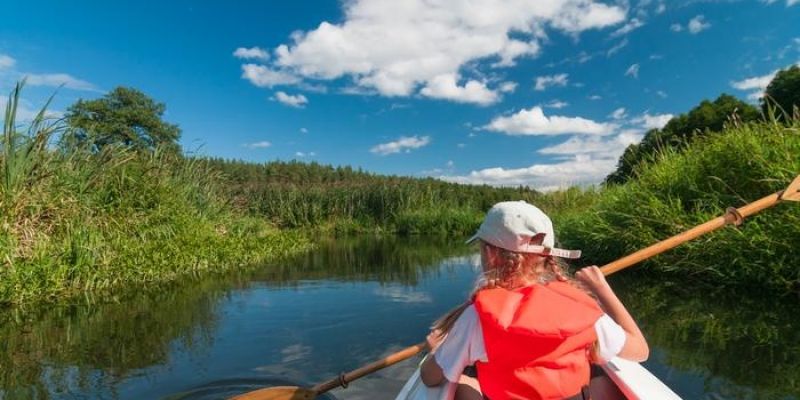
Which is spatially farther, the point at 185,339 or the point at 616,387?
the point at 185,339

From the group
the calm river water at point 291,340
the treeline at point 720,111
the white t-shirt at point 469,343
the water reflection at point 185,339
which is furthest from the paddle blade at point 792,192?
the treeline at point 720,111

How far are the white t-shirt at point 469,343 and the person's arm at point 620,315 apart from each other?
0.06m

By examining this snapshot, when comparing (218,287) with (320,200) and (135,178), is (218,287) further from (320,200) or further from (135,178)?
(320,200)

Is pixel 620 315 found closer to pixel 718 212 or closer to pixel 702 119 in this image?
pixel 718 212

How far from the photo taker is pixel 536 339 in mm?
1771

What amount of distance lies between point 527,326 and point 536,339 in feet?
0.22

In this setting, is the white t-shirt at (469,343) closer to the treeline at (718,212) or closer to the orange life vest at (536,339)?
the orange life vest at (536,339)

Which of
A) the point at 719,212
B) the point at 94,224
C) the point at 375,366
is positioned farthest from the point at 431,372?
the point at 94,224

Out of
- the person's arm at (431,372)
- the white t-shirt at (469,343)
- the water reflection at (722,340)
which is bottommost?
the water reflection at (722,340)

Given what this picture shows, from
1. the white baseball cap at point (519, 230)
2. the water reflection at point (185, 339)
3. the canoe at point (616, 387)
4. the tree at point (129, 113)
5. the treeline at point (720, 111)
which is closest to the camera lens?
the white baseball cap at point (519, 230)

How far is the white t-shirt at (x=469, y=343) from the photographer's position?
191 centimetres

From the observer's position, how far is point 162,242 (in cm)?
856

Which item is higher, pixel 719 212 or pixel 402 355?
pixel 719 212

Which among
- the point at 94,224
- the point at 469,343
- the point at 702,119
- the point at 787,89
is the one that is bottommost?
the point at 469,343
